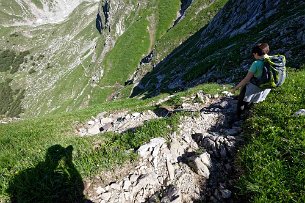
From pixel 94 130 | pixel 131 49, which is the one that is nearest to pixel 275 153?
pixel 94 130

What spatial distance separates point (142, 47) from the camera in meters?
126

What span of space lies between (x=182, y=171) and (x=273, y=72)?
18.0 ft

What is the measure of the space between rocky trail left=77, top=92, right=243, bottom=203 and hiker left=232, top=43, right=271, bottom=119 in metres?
1.05

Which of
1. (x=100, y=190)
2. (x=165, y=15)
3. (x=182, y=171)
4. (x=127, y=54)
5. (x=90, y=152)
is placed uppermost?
(x=90, y=152)

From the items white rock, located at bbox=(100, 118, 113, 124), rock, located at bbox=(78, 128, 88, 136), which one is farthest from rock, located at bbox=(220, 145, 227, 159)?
white rock, located at bbox=(100, 118, 113, 124)

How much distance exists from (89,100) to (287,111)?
11806cm

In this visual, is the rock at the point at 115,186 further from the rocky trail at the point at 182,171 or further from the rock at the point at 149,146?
the rock at the point at 149,146

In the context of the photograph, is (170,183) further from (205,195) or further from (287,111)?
(287,111)

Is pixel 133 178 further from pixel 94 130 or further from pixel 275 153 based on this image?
pixel 94 130

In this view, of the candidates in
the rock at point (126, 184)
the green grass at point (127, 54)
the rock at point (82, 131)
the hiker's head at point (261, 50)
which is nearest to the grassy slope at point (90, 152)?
the rock at point (126, 184)

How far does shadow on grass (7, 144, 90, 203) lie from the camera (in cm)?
880

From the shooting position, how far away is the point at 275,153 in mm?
8680

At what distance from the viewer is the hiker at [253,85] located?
36.5 ft

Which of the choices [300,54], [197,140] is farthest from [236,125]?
[300,54]
